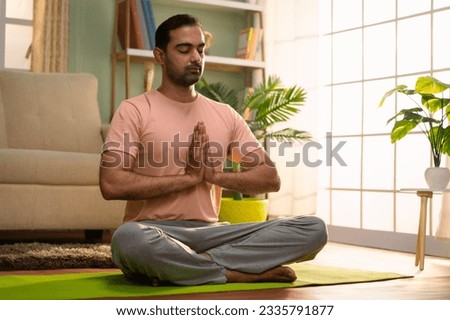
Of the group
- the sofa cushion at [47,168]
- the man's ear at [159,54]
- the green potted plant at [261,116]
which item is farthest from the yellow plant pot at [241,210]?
the man's ear at [159,54]

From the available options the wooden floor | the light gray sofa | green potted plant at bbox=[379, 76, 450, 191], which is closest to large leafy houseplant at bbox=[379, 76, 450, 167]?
green potted plant at bbox=[379, 76, 450, 191]

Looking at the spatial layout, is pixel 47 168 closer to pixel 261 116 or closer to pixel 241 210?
pixel 241 210

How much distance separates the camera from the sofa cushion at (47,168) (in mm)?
3574

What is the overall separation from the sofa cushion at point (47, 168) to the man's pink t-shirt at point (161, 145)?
1328 millimetres

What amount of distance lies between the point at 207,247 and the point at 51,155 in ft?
5.22

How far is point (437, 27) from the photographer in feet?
13.0

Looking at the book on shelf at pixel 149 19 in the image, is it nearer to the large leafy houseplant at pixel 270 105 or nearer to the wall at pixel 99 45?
the wall at pixel 99 45

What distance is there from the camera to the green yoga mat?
2.13 meters

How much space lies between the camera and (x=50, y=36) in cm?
480

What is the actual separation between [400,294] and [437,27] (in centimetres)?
210

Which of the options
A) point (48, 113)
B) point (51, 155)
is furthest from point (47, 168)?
point (48, 113)

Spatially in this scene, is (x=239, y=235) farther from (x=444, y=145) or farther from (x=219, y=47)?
(x=219, y=47)

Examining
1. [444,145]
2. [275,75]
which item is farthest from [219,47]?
[444,145]

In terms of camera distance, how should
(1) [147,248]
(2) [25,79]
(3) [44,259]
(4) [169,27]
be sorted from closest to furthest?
(1) [147,248] → (4) [169,27] → (3) [44,259] → (2) [25,79]
